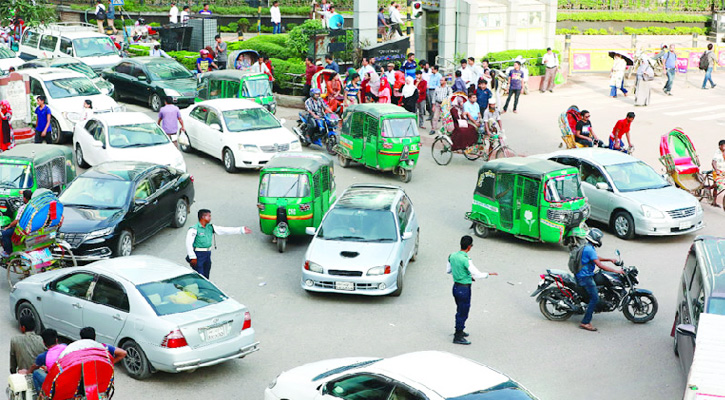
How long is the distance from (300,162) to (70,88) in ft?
34.8

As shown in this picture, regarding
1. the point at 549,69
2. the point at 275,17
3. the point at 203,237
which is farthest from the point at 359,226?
the point at 275,17

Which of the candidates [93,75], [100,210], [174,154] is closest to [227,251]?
[100,210]

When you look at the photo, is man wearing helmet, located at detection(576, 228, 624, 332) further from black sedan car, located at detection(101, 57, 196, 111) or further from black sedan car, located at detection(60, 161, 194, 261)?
black sedan car, located at detection(101, 57, 196, 111)

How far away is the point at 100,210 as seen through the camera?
16641mm

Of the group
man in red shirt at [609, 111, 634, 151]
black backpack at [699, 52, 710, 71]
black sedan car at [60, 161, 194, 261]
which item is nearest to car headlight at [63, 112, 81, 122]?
black sedan car at [60, 161, 194, 261]

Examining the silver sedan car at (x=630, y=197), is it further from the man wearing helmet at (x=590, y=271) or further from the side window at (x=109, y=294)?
the side window at (x=109, y=294)

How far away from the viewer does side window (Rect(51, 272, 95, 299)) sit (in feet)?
40.9

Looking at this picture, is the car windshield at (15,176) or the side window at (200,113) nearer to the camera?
the car windshield at (15,176)

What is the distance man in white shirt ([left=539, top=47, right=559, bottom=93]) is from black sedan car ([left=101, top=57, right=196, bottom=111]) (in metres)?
13.1

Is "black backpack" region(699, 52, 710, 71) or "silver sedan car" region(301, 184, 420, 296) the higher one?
"black backpack" region(699, 52, 710, 71)

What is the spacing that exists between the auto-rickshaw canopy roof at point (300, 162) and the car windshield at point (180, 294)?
5.64 meters

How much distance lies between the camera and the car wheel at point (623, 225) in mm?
18469

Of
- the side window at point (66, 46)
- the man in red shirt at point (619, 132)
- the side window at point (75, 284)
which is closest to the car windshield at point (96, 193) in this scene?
the side window at point (75, 284)

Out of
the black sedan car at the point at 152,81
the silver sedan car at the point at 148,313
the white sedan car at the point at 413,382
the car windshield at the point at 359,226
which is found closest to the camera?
the white sedan car at the point at 413,382
